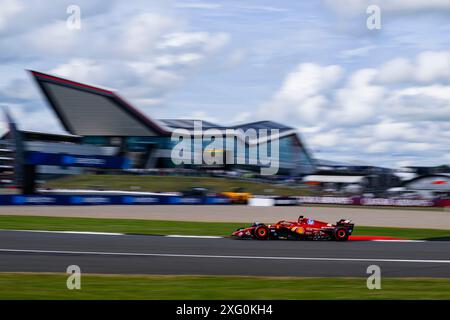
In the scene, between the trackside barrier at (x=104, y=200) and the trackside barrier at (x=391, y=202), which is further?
the trackside barrier at (x=391, y=202)

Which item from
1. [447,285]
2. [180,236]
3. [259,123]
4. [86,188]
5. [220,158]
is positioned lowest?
[447,285]

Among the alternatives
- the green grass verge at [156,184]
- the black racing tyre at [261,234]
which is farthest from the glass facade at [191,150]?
the black racing tyre at [261,234]

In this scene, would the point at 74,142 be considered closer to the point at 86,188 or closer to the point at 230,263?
the point at 86,188

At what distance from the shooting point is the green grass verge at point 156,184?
64.8 metres

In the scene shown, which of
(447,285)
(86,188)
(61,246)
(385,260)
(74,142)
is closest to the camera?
(447,285)

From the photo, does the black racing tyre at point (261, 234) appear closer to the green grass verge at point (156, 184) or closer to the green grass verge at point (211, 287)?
the green grass verge at point (211, 287)

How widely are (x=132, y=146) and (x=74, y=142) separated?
781 cm

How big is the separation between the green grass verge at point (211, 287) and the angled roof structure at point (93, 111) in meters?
69.2

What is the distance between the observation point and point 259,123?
384 ft

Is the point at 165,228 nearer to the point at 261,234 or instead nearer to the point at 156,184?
the point at 261,234

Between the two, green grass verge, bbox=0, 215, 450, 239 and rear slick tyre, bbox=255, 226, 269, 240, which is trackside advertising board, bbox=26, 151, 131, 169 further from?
rear slick tyre, bbox=255, 226, 269, 240

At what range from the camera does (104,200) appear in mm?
43188

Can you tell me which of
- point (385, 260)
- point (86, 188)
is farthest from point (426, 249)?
point (86, 188)

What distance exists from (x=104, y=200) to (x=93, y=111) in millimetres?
42892
